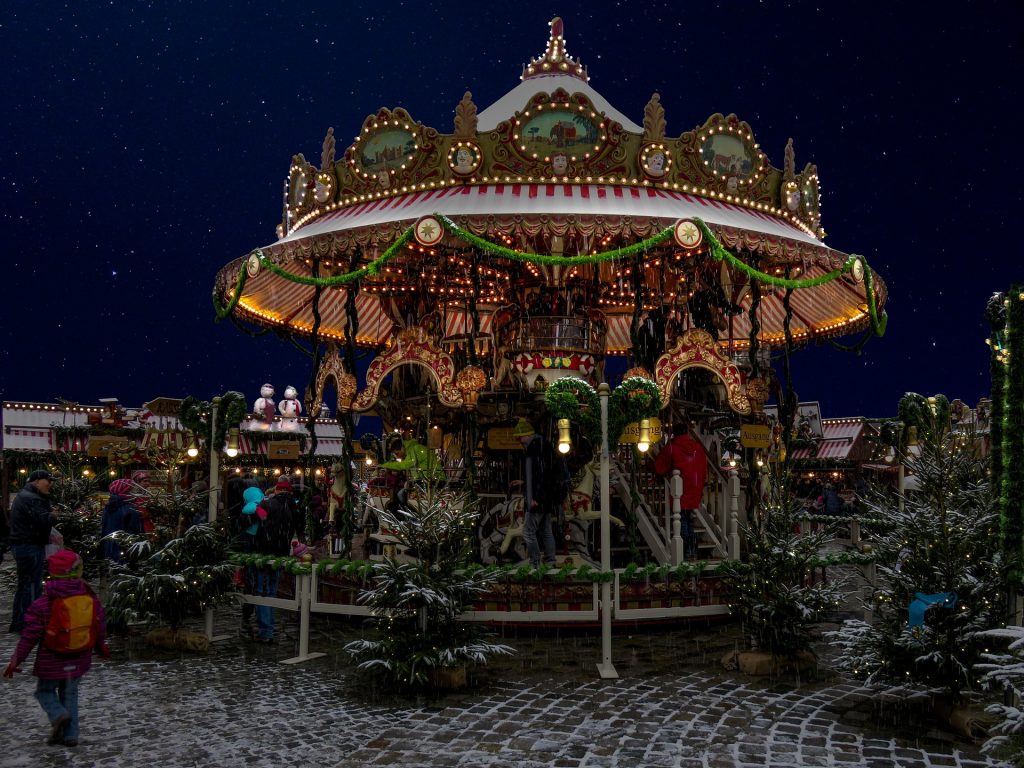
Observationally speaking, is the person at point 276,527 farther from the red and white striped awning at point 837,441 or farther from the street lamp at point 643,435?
the red and white striped awning at point 837,441

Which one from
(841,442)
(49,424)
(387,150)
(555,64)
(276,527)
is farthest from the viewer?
(841,442)

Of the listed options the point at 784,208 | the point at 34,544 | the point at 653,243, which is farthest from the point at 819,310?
the point at 34,544

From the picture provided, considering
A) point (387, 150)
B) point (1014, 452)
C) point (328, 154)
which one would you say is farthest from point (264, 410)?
point (1014, 452)

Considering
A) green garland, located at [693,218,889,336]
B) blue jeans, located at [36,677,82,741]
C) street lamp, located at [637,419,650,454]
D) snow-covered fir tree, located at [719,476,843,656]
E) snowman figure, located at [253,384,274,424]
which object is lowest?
blue jeans, located at [36,677,82,741]

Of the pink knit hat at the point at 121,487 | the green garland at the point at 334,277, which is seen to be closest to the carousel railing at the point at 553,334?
the green garland at the point at 334,277

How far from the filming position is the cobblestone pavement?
5961mm

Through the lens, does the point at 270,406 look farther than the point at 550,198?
Yes

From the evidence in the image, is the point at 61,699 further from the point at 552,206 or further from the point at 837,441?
the point at 837,441

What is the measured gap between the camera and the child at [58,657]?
6.02 metres

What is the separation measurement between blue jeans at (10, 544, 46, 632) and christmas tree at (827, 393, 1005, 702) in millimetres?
8886

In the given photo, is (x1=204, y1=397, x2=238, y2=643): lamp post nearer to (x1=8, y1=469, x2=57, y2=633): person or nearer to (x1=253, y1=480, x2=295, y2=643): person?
(x1=253, y1=480, x2=295, y2=643): person

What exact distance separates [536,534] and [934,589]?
16.2 feet

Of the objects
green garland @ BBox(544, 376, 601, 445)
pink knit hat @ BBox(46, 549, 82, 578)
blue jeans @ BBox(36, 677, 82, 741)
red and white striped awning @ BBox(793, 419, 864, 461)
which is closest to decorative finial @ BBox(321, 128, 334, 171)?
green garland @ BBox(544, 376, 601, 445)

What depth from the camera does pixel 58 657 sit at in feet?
19.8
